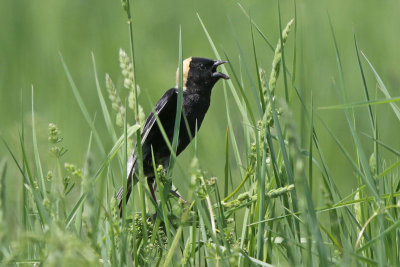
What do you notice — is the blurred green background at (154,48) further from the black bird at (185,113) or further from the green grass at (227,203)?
the green grass at (227,203)

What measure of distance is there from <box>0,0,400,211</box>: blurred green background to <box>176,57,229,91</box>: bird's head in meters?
1.11

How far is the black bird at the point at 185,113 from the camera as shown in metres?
2.91

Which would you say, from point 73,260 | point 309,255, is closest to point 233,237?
point 309,255

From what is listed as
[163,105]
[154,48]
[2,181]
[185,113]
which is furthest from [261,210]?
[154,48]

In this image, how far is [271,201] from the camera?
155 centimetres

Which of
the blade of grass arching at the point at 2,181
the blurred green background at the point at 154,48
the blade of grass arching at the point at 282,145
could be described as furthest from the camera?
the blurred green background at the point at 154,48

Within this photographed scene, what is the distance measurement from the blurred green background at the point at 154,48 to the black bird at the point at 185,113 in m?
1.16

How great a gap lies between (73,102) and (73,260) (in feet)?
14.2

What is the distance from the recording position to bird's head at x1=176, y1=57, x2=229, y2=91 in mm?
3340

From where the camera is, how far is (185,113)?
309 centimetres

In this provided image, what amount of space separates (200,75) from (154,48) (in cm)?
294

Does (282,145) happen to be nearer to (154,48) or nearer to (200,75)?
(200,75)

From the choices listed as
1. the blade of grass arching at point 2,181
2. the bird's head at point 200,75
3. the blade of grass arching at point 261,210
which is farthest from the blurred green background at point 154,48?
the blade of grass arching at point 2,181

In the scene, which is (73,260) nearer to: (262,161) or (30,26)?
(262,161)
